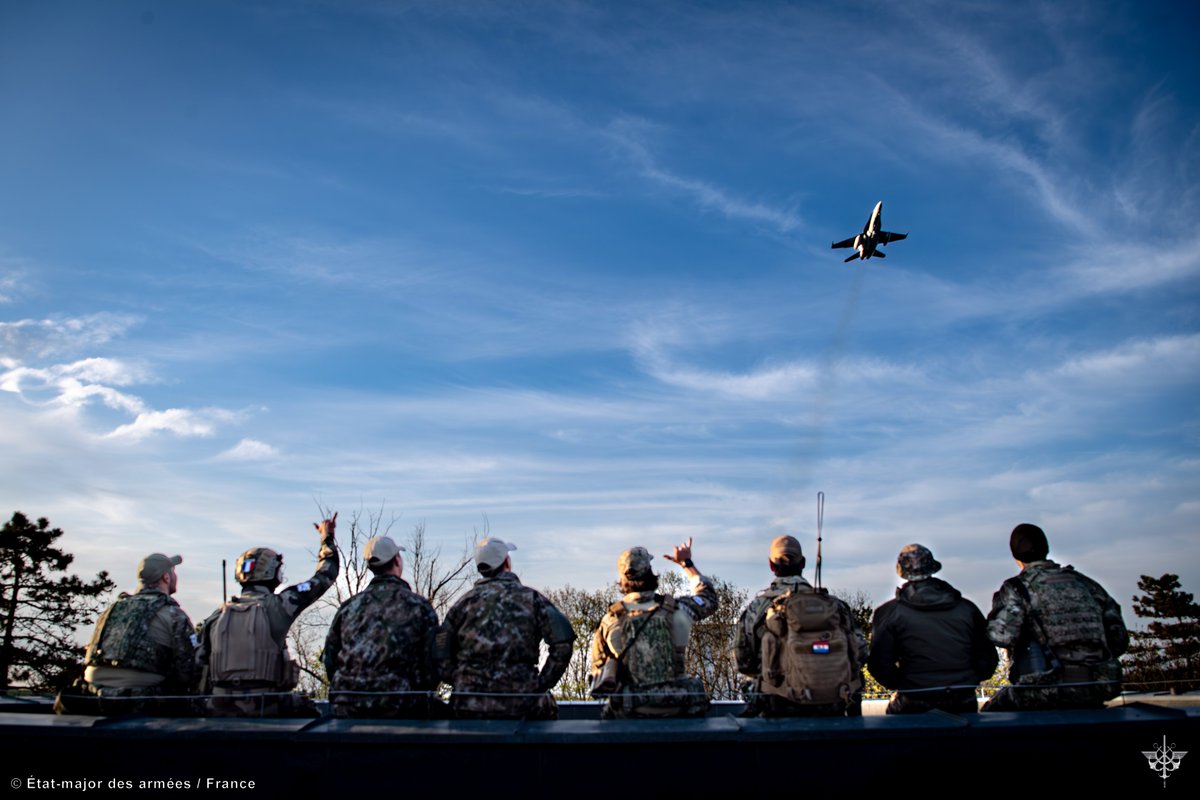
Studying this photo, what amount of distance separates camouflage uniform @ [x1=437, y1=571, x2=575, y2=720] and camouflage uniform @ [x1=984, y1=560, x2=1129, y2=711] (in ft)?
11.4

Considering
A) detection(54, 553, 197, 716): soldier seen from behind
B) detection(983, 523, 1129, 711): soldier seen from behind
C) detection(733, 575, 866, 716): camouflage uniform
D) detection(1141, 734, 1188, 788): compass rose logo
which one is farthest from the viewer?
detection(54, 553, 197, 716): soldier seen from behind

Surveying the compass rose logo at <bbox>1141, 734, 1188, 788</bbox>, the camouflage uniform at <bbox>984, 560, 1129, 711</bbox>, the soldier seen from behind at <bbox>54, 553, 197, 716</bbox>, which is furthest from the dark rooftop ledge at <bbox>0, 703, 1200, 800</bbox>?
the soldier seen from behind at <bbox>54, 553, 197, 716</bbox>

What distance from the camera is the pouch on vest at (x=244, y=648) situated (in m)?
7.91

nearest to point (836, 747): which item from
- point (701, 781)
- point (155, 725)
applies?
point (701, 781)

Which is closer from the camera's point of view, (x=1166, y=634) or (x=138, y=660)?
(x=138, y=660)

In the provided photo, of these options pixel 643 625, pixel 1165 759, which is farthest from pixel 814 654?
pixel 1165 759

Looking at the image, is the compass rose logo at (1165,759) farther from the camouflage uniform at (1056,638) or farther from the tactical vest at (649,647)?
the tactical vest at (649,647)

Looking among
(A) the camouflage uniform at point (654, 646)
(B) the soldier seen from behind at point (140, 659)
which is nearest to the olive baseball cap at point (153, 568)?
(B) the soldier seen from behind at point (140, 659)

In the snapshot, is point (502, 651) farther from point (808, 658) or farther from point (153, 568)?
point (153, 568)

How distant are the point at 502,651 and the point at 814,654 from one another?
2418mm

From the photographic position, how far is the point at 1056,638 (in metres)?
7.51

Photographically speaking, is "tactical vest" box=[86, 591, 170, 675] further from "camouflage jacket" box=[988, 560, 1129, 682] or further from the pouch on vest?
A: "camouflage jacket" box=[988, 560, 1129, 682]

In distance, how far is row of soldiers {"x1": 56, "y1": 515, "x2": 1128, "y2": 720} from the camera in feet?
24.3

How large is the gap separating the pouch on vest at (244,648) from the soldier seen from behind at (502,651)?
1.46m
